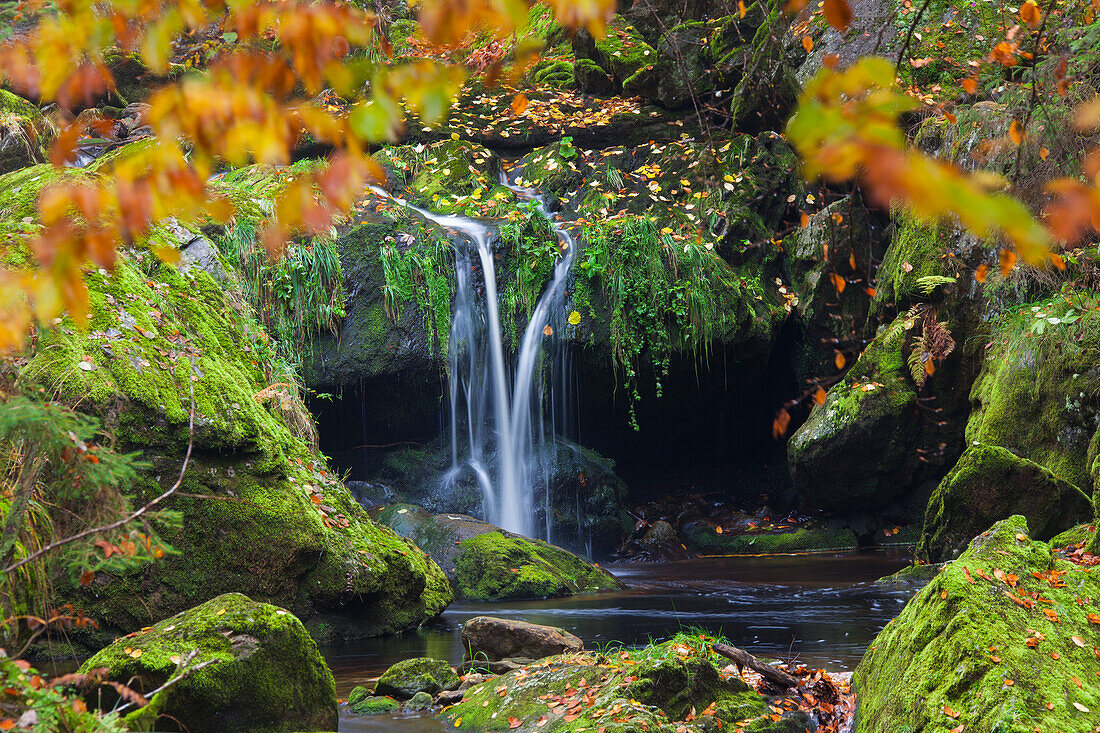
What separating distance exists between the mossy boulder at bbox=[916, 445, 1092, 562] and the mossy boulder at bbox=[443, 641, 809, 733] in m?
4.32

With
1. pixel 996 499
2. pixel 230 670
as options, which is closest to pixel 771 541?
pixel 996 499

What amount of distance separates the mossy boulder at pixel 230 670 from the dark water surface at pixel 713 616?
39cm

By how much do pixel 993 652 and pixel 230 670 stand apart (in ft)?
10.7

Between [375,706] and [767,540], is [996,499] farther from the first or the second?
[375,706]

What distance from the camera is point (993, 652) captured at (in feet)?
9.36

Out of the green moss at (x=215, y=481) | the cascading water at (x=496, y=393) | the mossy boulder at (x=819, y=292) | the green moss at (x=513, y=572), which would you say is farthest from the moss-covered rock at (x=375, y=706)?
the mossy boulder at (x=819, y=292)

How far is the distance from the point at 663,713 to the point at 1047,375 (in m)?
6.82

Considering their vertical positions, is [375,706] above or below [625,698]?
below

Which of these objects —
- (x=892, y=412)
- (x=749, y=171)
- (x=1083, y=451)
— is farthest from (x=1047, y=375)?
(x=749, y=171)

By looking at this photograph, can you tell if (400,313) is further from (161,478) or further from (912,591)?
(912,591)

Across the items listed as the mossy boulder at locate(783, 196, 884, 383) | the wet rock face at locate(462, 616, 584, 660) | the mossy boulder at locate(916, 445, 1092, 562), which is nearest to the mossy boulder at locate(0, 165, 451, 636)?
the wet rock face at locate(462, 616, 584, 660)

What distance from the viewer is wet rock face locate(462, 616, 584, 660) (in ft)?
17.2

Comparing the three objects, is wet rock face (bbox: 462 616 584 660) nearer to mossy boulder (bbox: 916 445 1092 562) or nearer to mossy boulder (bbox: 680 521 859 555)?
mossy boulder (bbox: 916 445 1092 562)

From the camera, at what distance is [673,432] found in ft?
45.1
